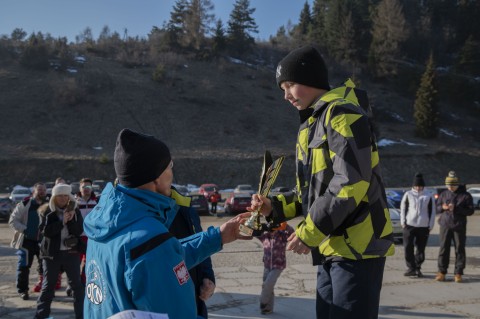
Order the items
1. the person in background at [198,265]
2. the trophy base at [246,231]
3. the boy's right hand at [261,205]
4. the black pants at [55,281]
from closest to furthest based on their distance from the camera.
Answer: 1. the trophy base at [246,231]
2. the boy's right hand at [261,205]
3. the person in background at [198,265]
4. the black pants at [55,281]

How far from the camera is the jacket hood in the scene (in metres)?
2.40

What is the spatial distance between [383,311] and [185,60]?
65104mm

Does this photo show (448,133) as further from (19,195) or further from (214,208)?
(19,195)

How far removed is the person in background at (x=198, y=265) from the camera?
3812 millimetres

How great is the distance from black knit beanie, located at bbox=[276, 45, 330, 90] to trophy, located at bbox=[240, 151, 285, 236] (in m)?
0.48

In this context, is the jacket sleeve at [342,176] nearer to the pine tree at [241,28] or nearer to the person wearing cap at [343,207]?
the person wearing cap at [343,207]

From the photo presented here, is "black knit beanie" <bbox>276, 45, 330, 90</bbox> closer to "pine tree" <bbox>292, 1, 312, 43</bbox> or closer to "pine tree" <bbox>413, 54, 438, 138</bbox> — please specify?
"pine tree" <bbox>413, 54, 438, 138</bbox>

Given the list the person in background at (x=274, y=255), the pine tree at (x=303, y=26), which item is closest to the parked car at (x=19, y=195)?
the person in background at (x=274, y=255)

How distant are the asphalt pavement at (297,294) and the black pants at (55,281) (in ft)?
2.06

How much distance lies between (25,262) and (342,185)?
7.45 metres

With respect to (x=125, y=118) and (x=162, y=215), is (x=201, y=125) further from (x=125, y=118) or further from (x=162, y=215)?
(x=162, y=215)

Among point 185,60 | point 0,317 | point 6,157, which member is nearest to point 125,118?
point 6,157

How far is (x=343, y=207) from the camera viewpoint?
109 inches

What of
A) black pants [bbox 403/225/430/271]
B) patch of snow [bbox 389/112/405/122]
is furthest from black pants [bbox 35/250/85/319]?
patch of snow [bbox 389/112/405/122]
